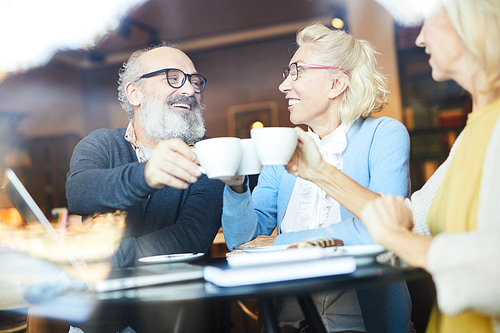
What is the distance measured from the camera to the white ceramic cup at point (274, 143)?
2.25 ft

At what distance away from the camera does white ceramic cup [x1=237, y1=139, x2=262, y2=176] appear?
0.74 m

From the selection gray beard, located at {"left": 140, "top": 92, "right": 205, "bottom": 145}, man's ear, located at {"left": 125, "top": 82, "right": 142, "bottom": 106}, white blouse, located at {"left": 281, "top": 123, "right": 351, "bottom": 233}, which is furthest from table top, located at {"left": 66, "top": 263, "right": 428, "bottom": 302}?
man's ear, located at {"left": 125, "top": 82, "right": 142, "bottom": 106}

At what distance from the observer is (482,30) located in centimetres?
63

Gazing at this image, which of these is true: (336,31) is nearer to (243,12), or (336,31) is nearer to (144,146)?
(144,146)

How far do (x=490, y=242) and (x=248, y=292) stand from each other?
34 cm

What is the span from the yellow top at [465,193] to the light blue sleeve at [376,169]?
23 cm

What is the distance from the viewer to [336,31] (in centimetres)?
139

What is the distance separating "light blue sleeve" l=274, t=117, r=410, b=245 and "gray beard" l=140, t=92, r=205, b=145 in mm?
663

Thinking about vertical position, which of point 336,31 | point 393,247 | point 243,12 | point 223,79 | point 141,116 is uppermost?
point 243,12

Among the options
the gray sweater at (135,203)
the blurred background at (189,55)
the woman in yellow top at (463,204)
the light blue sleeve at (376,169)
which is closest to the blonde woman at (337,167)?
the light blue sleeve at (376,169)

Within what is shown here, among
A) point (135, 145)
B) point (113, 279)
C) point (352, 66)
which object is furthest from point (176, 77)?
point (113, 279)

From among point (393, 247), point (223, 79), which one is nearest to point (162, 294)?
point (393, 247)

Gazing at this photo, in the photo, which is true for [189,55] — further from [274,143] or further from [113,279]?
[113,279]

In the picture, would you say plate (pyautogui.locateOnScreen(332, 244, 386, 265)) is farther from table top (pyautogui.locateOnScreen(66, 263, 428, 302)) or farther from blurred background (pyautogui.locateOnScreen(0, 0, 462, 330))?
blurred background (pyautogui.locateOnScreen(0, 0, 462, 330))
